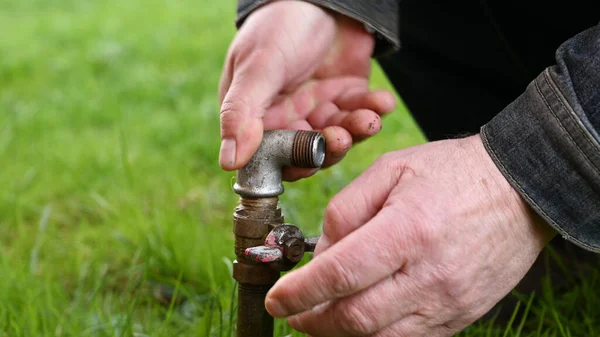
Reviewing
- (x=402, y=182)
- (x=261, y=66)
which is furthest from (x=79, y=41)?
(x=402, y=182)

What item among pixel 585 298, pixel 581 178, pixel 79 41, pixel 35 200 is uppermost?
pixel 581 178

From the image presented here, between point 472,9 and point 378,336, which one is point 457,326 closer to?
point 378,336

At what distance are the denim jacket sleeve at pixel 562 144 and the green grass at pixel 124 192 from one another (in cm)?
47

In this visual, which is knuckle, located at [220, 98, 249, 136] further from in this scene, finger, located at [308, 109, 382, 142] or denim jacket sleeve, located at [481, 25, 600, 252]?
denim jacket sleeve, located at [481, 25, 600, 252]

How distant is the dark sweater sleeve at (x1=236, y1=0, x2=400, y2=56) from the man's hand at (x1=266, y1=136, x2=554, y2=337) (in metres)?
0.52

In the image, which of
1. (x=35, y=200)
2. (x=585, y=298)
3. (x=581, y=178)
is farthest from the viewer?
(x=35, y=200)

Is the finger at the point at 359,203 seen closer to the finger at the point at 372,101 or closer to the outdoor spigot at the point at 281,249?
the outdoor spigot at the point at 281,249

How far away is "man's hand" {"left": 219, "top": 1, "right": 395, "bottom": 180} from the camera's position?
1.43 metres

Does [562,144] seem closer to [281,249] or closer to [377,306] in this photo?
[377,306]

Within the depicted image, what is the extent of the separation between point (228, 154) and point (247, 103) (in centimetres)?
12

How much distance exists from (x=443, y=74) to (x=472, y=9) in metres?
0.29

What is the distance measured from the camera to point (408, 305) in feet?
3.84

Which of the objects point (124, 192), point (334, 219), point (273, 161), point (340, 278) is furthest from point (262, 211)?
point (124, 192)

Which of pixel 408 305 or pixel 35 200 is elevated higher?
pixel 408 305
